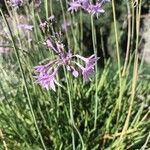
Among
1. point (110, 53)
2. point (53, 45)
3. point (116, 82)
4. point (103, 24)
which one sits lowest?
point (110, 53)

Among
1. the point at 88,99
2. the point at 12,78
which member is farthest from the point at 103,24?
the point at 88,99

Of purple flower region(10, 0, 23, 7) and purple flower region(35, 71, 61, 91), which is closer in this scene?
purple flower region(35, 71, 61, 91)

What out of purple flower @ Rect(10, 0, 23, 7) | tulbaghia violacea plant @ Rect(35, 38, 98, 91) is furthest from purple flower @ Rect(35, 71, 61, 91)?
purple flower @ Rect(10, 0, 23, 7)

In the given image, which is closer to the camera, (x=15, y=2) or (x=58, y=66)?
(x=58, y=66)

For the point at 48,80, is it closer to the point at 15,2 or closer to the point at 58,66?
the point at 58,66

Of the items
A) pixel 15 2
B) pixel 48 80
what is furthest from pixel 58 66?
pixel 15 2

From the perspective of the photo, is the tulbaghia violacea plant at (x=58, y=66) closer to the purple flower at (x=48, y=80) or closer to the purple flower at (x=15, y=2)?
the purple flower at (x=48, y=80)

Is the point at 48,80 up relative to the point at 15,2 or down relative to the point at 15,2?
down

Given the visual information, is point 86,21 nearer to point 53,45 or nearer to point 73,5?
point 73,5

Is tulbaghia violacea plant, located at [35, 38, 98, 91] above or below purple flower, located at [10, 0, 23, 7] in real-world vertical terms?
below

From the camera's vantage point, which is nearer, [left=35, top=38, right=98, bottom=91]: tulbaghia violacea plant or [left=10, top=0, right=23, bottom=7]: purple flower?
[left=35, top=38, right=98, bottom=91]: tulbaghia violacea plant

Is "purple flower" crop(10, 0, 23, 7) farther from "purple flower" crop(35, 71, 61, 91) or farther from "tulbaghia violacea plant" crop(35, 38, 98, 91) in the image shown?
"purple flower" crop(35, 71, 61, 91)
